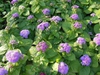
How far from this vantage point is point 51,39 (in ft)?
9.40

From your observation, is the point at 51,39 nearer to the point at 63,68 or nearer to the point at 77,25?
the point at 77,25

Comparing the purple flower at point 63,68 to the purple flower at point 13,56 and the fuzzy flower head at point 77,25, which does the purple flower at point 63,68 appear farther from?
the fuzzy flower head at point 77,25

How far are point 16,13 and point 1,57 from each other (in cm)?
85

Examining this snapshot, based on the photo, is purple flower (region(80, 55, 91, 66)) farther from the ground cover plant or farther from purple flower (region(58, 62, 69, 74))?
purple flower (region(58, 62, 69, 74))

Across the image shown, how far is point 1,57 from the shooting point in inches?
104

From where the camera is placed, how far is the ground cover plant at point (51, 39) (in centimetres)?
245

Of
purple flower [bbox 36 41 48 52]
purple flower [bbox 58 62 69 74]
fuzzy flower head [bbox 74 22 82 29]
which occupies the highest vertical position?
purple flower [bbox 36 41 48 52]

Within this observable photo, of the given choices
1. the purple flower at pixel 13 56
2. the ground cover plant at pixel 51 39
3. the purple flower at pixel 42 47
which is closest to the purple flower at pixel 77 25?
the ground cover plant at pixel 51 39

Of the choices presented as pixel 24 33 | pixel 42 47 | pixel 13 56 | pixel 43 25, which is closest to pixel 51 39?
pixel 43 25

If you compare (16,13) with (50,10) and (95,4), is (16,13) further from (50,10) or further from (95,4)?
(95,4)

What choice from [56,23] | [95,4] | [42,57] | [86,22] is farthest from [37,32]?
[95,4]

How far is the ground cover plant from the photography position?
245cm

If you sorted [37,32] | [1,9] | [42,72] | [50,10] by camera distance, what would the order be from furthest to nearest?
[1,9] < [50,10] < [37,32] < [42,72]

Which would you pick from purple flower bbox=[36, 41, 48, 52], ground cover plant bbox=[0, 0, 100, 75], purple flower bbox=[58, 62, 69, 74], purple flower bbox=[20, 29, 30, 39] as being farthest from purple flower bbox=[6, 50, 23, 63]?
purple flower bbox=[20, 29, 30, 39]
